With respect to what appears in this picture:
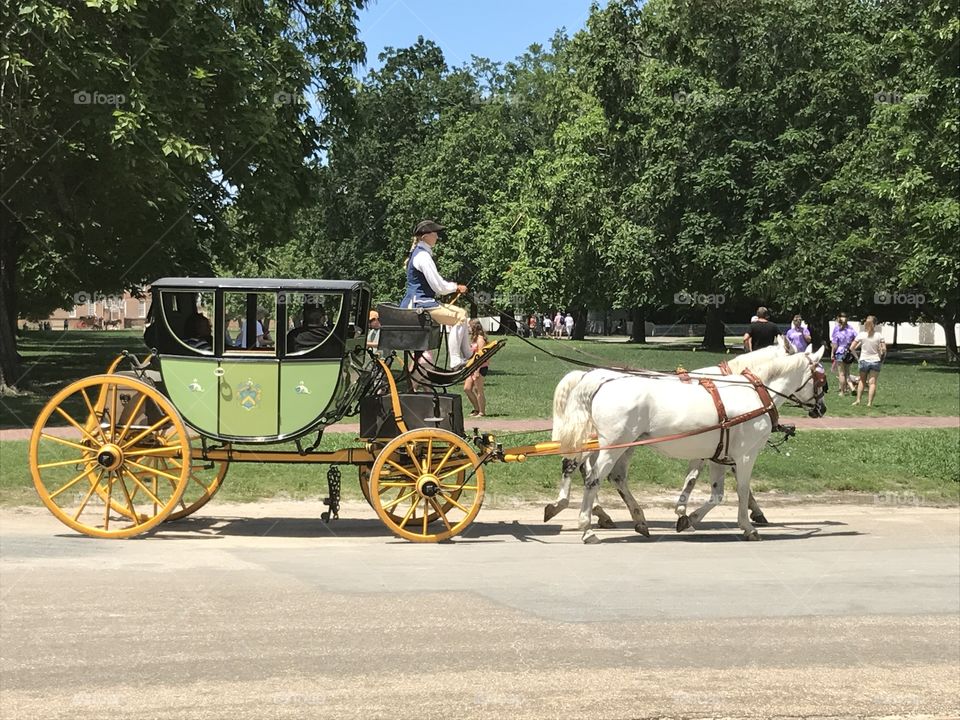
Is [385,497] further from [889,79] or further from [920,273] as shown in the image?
[889,79]

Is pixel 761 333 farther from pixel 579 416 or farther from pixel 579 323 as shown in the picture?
pixel 579 323

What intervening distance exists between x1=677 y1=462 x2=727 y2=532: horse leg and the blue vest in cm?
334

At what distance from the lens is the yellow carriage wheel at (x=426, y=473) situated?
1060 centimetres

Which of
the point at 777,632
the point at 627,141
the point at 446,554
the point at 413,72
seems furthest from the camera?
the point at 413,72

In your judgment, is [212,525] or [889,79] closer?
[212,525]

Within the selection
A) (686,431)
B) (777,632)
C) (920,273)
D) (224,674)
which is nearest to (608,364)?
(686,431)

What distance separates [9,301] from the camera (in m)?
31.1

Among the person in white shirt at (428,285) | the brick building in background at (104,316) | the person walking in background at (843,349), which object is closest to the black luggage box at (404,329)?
the person in white shirt at (428,285)

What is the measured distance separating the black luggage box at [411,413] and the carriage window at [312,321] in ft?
2.77

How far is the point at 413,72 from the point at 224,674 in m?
69.2

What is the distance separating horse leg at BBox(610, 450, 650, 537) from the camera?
11.6 meters

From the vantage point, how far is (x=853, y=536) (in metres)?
11.8

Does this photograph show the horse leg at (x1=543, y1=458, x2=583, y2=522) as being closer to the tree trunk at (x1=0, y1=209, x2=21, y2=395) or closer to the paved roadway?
the paved roadway

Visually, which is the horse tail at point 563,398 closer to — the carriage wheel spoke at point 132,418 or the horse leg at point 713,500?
the horse leg at point 713,500
